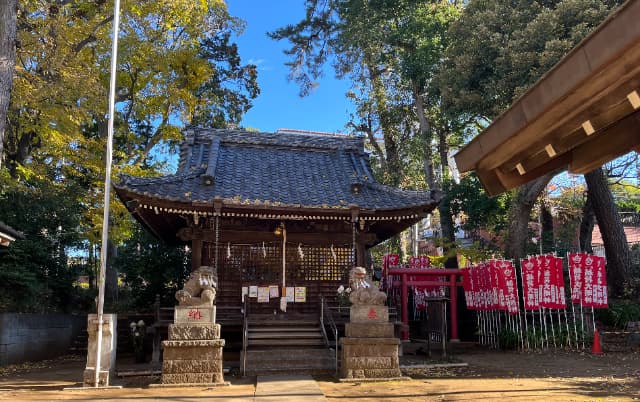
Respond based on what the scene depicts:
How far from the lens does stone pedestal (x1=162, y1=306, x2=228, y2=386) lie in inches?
338

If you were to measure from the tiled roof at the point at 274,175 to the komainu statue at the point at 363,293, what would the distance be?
7.76ft

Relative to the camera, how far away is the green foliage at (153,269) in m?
17.6

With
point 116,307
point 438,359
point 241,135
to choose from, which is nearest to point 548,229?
point 438,359

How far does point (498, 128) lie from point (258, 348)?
27.9ft

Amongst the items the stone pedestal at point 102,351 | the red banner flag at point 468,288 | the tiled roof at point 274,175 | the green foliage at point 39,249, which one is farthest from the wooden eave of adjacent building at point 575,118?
the green foliage at point 39,249

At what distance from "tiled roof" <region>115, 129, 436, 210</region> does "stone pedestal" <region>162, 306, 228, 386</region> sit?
10.1 feet

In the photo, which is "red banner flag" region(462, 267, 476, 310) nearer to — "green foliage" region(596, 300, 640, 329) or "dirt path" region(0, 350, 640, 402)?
"green foliage" region(596, 300, 640, 329)

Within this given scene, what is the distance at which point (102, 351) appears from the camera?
8.60m

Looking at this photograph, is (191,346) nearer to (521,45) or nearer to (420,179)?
(521,45)

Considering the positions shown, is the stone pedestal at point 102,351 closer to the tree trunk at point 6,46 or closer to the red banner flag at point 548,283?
the tree trunk at point 6,46

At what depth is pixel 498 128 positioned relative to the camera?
3949 mm

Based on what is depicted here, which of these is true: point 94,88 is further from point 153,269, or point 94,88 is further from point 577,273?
point 577,273

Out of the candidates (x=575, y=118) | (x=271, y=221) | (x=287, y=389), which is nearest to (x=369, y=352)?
(x=287, y=389)

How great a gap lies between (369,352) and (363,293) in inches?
43.0
